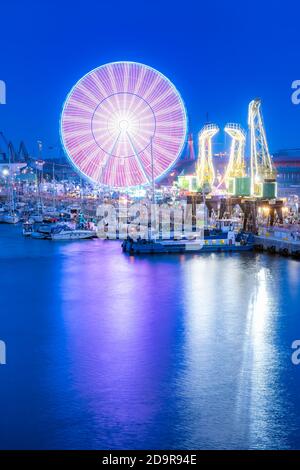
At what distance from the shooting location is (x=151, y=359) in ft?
21.8

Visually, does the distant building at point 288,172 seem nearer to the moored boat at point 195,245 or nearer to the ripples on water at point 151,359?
the moored boat at point 195,245

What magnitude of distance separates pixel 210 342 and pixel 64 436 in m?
2.68

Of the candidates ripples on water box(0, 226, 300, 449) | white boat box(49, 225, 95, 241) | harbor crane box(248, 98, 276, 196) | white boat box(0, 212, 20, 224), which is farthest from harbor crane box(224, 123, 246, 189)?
white boat box(0, 212, 20, 224)

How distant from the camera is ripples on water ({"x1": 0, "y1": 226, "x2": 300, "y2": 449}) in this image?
195 inches

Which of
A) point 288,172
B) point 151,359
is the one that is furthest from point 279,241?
point 288,172

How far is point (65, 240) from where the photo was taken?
18547mm

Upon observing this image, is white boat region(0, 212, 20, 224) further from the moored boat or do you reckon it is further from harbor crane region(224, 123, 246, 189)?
the moored boat

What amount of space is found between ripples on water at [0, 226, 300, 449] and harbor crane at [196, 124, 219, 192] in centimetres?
980

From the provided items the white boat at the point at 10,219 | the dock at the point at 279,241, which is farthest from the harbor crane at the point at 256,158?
the white boat at the point at 10,219

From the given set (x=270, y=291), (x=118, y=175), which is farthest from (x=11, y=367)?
(x=118, y=175)

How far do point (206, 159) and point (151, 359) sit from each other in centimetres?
1600

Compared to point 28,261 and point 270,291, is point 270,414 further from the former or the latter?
point 28,261

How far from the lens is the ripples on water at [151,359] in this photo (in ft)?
16.2
